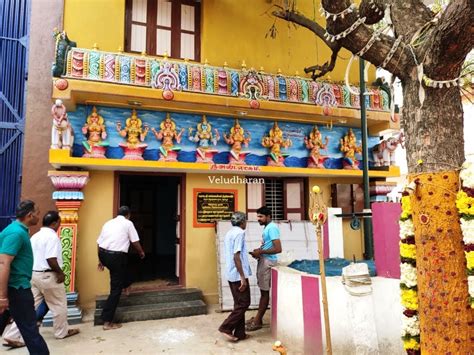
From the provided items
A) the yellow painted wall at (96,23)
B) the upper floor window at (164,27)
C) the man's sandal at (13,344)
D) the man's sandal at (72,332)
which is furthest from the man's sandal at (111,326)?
the upper floor window at (164,27)

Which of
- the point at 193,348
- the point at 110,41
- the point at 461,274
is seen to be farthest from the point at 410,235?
the point at 110,41

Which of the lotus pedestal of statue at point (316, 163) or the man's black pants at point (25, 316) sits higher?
the lotus pedestal of statue at point (316, 163)

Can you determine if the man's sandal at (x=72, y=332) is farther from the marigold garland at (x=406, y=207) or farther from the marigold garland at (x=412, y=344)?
the marigold garland at (x=406, y=207)

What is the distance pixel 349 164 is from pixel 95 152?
548 cm

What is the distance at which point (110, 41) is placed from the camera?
697 cm

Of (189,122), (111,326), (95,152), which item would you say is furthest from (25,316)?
(189,122)

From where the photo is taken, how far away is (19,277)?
3.77 m

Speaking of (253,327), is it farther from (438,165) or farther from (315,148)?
(315,148)

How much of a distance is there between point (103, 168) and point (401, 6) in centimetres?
541

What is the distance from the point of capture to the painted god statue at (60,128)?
19.7 ft

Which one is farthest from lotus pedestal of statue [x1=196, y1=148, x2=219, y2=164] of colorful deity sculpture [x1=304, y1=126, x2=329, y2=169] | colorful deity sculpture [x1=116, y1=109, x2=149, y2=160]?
colorful deity sculpture [x1=304, y1=126, x2=329, y2=169]

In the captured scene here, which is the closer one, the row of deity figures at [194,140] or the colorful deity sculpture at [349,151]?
the row of deity figures at [194,140]

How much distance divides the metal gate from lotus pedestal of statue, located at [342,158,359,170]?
22.1 ft

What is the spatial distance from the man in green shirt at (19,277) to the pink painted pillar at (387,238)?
13.0ft
